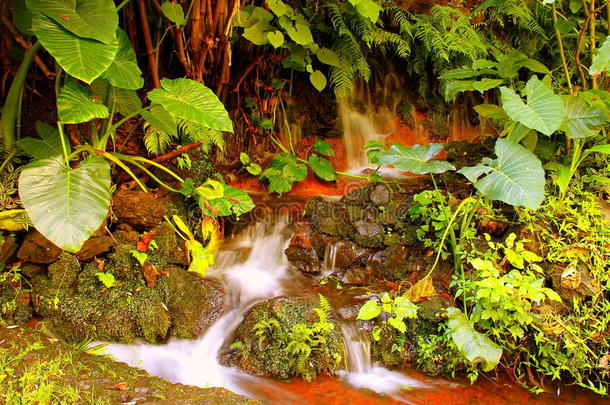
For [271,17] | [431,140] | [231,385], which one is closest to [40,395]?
[231,385]

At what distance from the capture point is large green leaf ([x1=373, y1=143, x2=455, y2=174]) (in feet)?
9.57

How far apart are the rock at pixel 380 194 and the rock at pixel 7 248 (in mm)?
2812

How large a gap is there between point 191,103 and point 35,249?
1.55 metres

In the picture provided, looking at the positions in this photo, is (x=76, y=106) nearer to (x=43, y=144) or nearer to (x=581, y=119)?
(x=43, y=144)

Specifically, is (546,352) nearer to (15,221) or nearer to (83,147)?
(83,147)

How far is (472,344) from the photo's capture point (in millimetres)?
2424

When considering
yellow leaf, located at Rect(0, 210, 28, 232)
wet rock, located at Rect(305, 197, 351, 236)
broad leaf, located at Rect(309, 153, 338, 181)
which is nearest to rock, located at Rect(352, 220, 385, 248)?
wet rock, located at Rect(305, 197, 351, 236)

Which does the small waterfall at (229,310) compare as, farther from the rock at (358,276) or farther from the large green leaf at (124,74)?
the large green leaf at (124,74)

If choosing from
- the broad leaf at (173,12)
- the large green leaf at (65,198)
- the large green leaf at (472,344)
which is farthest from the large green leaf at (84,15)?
the large green leaf at (472,344)

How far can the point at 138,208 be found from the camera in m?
3.22

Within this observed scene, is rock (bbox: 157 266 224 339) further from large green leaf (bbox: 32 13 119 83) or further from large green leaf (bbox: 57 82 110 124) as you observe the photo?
large green leaf (bbox: 32 13 119 83)

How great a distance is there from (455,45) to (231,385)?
13.7 ft

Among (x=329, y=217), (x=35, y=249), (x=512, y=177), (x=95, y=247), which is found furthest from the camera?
(x=329, y=217)

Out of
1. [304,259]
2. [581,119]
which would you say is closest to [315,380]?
[304,259]
